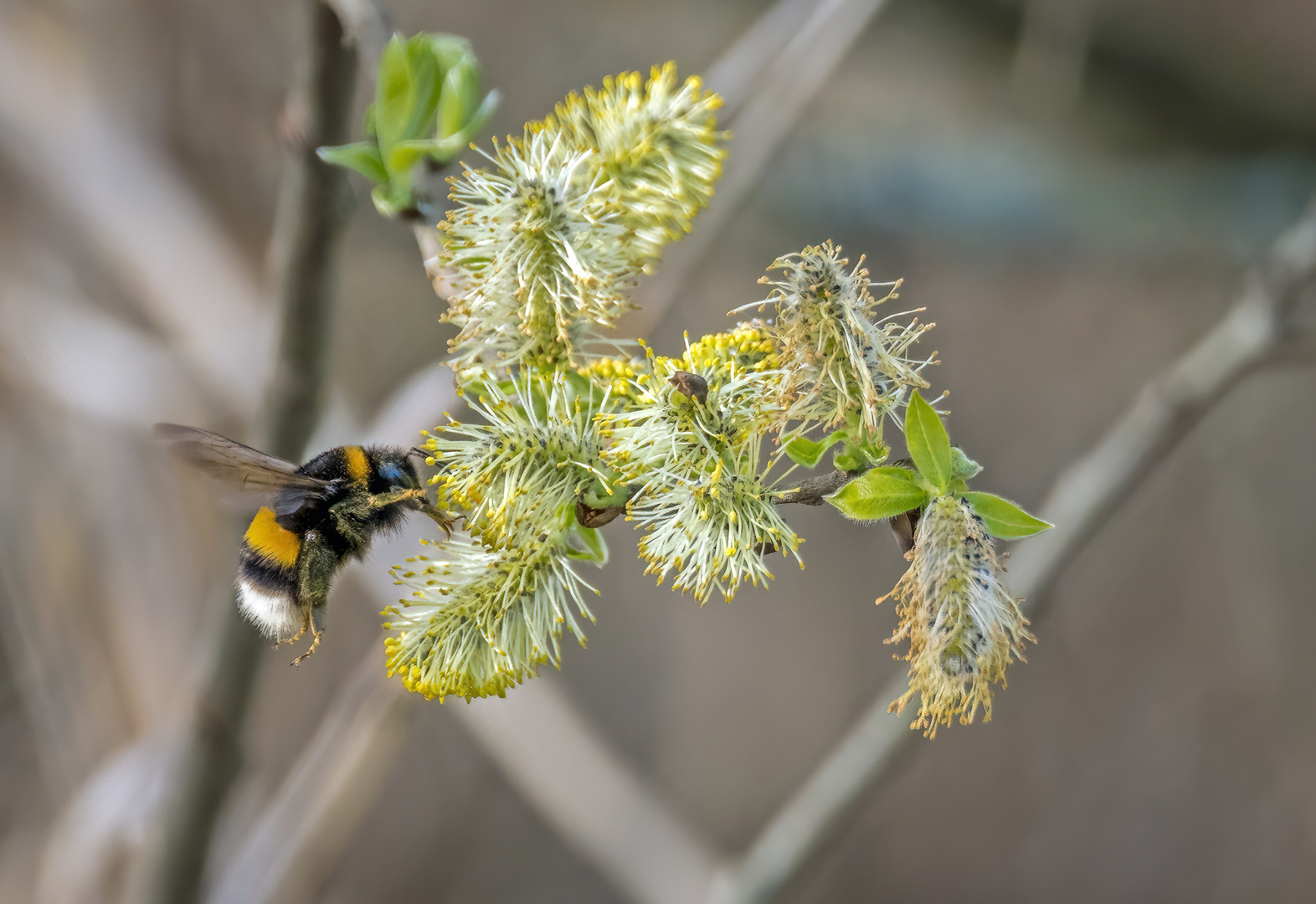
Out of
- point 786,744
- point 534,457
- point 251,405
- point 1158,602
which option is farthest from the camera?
point 786,744

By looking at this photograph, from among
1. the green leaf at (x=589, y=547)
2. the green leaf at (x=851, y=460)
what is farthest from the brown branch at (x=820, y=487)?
the green leaf at (x=589, y=547)

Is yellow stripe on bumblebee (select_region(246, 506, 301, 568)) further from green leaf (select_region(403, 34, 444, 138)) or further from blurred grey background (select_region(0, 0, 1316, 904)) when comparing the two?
blurred grey background (select_region(0, 0, 1316, 904))

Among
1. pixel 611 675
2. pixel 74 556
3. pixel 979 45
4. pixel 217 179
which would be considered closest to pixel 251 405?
pixel 74 556

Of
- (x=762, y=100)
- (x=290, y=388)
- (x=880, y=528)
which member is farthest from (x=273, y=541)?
(x=880, y=528)

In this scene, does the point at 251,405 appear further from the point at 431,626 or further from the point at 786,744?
the point at 786,744

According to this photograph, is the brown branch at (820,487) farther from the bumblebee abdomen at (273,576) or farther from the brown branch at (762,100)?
the brown branch at (762,100)

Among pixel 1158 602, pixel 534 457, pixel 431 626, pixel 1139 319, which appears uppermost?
pixel 1139 319
